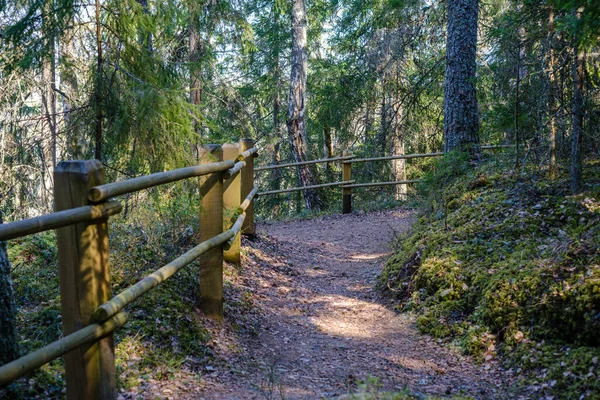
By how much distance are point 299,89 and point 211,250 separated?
1043 cm

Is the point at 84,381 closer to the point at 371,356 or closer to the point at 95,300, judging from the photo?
the point at 95,300

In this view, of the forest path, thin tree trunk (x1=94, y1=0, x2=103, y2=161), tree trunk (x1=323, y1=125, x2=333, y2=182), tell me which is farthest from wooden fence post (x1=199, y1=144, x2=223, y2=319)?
tree trunk (x1=323, y1=125, x2=333, y2=182)

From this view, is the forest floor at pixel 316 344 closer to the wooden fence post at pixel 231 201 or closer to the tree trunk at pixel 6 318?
the wooden fence post at pixel 231 201

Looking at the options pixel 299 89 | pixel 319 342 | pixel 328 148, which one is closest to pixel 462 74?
pixel 319 342

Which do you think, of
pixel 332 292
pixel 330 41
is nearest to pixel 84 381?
pixel 332 292

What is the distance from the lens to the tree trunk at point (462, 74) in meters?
8.98

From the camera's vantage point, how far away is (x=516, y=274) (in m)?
4.95

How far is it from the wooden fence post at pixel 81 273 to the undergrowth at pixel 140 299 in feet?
1.37

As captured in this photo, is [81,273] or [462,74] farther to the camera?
[462,74]

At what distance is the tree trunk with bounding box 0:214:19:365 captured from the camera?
316cm

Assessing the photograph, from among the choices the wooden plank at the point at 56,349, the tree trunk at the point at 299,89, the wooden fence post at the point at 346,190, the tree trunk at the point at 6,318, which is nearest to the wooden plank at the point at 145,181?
the wooden plank at the point at 56,349

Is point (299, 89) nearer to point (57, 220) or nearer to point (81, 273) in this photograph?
point (81, 273)

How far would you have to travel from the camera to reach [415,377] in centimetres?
431

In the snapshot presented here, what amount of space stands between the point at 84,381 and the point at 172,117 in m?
3.45
